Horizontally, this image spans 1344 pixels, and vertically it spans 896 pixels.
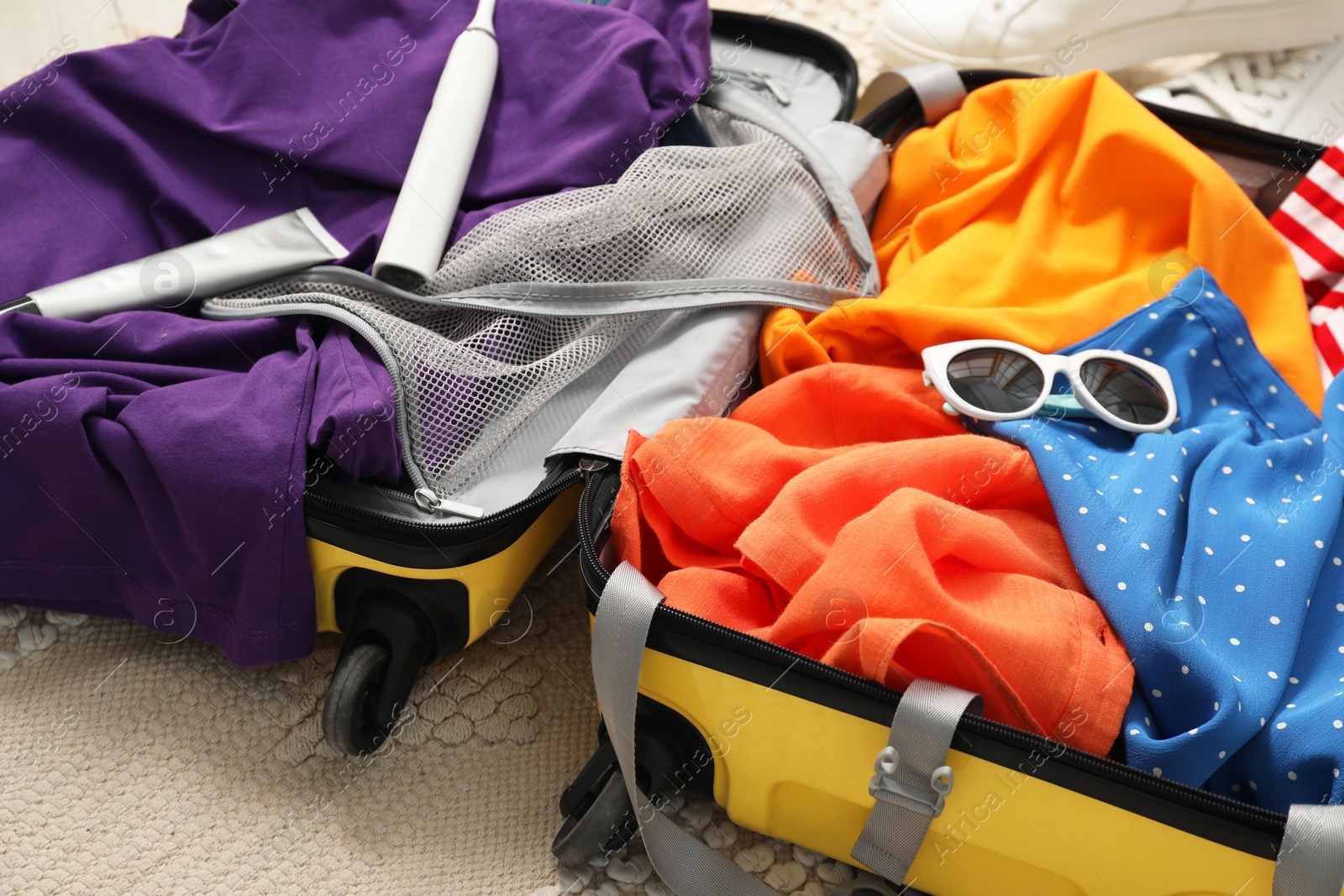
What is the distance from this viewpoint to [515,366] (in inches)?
29.5

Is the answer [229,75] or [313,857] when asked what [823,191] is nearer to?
[229,75]

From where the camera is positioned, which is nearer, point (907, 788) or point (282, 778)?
point (907, 788)

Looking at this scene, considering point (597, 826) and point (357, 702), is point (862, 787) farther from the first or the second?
point (357, 702)

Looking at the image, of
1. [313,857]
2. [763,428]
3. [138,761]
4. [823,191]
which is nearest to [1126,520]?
[763,428]

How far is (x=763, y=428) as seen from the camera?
2.46ft

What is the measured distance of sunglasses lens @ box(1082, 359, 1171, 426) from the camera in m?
0.74

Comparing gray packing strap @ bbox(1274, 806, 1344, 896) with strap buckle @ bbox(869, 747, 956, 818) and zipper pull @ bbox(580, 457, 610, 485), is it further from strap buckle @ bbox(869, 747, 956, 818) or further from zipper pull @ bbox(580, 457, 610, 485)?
zipper pull @ bbox(580, 457, 610, 485)

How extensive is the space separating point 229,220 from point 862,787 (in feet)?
2.18

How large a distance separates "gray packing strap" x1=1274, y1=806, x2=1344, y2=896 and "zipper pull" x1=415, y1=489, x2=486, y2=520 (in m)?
0.52

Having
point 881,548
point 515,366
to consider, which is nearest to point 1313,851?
point 881,548

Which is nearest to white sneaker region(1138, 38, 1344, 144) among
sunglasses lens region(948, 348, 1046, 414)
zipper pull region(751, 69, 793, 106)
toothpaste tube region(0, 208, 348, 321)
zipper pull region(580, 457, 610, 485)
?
zipper pull region(751, 69, 793, 106)

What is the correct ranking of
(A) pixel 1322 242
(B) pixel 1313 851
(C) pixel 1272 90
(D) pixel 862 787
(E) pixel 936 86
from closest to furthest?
(B) pixel 1313 851, (D) pixel 862 787, (A) pixel 1322 242, (E) pixel 936 86, (C) pixel 1272 90

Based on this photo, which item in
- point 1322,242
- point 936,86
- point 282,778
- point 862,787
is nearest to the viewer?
point 862,787

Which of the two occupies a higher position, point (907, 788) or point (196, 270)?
point (196, 270)
